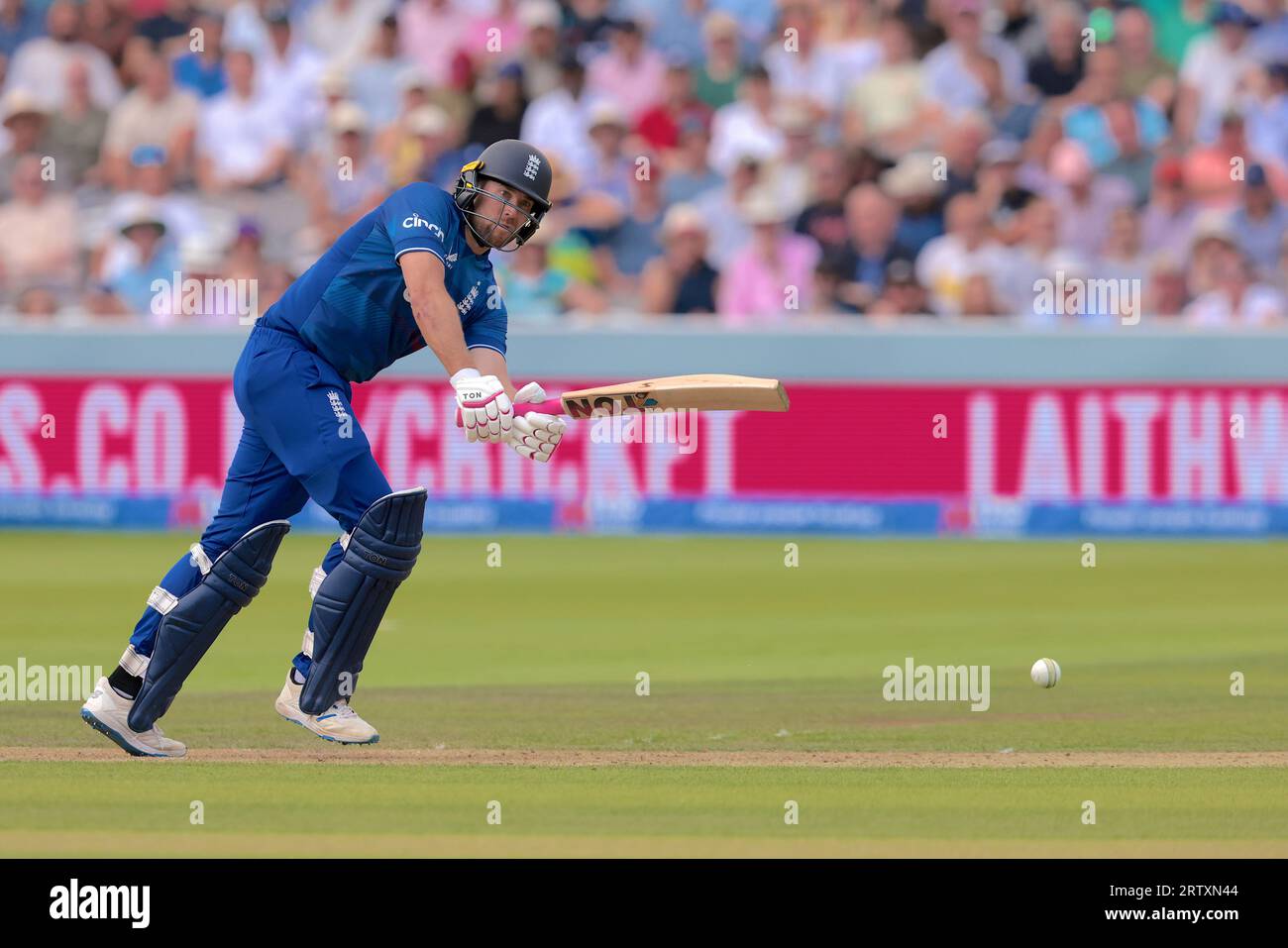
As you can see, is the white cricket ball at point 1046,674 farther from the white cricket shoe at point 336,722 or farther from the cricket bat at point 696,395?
the white cricket shoe at point 336,722

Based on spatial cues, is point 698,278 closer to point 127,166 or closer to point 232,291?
point 232,291

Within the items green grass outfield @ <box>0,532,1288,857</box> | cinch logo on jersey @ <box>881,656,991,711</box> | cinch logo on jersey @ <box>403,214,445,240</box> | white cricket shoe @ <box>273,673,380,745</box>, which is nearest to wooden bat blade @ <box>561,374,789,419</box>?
cinch logo on jersey @ <box>403,214,445,240</box>

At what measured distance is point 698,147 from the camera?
18.7 metres

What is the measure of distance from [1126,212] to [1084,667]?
7.49 meters

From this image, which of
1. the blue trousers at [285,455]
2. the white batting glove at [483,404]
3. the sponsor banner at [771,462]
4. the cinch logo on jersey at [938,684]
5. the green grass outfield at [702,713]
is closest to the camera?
the green grass outfield at [702,713]

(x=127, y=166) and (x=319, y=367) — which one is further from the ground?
(x=127, y=166)

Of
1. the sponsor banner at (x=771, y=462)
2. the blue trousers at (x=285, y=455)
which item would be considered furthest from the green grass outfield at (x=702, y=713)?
the blue trousers at (x=285, y=455)

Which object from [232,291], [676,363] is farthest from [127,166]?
[676,363]

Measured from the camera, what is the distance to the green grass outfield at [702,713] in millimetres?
6844

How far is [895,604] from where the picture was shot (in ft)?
43.4

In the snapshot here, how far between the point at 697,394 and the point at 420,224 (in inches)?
47.8

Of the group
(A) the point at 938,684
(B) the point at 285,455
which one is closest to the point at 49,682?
(B) the point at 285,455

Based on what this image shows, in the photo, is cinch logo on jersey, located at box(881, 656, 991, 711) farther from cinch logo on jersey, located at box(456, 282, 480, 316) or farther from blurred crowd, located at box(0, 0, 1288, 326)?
blurred crowd, located at box(0, 0, 1288, 326)

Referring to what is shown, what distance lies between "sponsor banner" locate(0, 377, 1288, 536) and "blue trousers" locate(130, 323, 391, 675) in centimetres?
803
